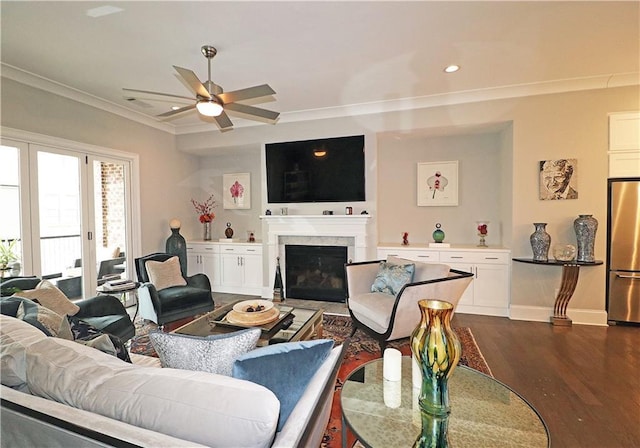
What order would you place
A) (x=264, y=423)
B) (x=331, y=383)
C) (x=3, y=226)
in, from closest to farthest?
(x=264, y=423) → (x=331, y=383) → (x=3, y=226)

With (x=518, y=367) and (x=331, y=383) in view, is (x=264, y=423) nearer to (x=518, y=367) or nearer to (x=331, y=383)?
(x=331, y=383)

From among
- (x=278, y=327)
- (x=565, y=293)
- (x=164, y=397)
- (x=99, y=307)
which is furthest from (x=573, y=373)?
(x=99, y=307)

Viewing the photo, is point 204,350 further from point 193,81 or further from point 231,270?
point 231,270

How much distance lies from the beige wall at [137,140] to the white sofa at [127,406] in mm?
3264

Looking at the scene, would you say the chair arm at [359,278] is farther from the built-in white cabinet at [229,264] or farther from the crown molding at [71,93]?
the crown molding at [71,93]

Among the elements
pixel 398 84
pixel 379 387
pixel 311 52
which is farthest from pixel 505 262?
pixel 311 52

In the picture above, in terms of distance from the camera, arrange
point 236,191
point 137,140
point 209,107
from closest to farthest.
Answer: point 209,107 → point 137,140 → point 236,191

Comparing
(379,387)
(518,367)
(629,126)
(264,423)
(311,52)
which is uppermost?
(311,52)

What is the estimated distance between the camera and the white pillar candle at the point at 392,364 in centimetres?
163

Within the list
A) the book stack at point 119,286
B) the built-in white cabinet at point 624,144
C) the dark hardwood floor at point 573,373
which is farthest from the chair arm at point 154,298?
the built-in white cabinet at point 624,144

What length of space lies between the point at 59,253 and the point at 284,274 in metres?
2.84

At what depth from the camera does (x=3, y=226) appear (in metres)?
2.98

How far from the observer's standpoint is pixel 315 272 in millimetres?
4656

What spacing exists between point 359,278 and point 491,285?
1.96m
